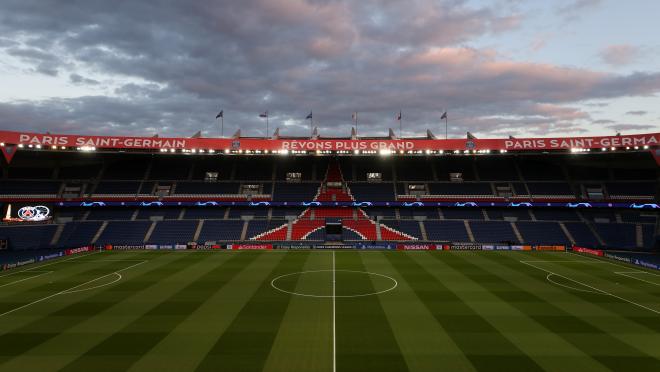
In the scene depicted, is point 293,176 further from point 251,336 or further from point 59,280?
point 251,336

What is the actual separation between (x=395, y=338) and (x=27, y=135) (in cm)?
4876

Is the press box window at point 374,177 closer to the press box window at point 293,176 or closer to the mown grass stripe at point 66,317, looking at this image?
the press box window at point 293,176

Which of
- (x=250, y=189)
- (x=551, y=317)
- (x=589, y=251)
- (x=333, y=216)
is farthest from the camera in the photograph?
(x=250, y=189)

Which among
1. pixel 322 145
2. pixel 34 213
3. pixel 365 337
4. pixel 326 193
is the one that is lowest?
pixel 365 337

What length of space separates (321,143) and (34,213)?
37434 mm

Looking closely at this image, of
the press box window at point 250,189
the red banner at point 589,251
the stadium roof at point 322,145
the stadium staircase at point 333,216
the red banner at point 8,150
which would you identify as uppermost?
the stadium roof at point 322,145

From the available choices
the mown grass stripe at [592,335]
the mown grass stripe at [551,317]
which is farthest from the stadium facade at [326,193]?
the mown grass stripe at [592,335]

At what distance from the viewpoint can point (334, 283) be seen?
2653 centimetres

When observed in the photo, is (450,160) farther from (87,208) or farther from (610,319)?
(87,208)

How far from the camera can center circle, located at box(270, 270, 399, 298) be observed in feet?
78.5

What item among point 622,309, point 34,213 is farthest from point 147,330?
point 34,213

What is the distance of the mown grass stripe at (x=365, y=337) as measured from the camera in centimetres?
1375

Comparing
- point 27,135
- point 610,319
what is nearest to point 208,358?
point 610,319

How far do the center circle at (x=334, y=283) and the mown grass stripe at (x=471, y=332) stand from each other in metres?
2.50
